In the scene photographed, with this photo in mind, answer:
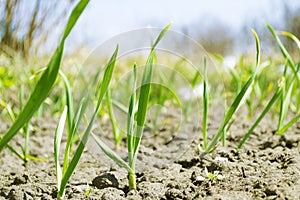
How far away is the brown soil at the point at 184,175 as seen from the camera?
0.96m

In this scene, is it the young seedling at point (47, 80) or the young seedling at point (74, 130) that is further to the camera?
the young seedling at point (74, 130)

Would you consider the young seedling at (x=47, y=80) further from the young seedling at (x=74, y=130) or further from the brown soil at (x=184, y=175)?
the brown soil at (x=184, y=175)

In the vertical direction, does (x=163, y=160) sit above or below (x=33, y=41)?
below

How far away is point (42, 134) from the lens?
2209mm

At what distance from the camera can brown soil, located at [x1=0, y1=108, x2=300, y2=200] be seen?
0.96 m

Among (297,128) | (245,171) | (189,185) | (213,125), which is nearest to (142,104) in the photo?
(189,185)

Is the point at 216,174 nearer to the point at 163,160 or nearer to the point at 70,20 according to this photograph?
the point at 163,160

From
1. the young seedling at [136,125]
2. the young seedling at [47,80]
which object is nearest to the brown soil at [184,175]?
the young seedling at [136,125]

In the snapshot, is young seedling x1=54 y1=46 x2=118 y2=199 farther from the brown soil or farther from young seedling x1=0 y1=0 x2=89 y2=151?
young seedling x1=0 y1=0 x2=89 y2=151

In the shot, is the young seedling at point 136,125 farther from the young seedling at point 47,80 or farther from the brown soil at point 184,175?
the young seedling at point 47,80

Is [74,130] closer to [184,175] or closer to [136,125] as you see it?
[136,125]

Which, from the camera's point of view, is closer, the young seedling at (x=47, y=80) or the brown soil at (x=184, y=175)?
the young seedling at (x=47, y=80)

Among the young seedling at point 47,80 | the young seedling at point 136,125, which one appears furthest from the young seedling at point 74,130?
the young seedling at point 47,80

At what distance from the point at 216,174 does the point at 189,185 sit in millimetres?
88
